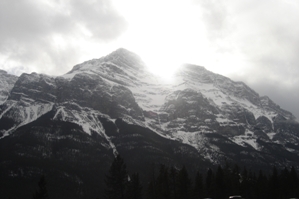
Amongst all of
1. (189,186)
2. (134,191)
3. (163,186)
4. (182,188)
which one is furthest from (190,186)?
(134,191)

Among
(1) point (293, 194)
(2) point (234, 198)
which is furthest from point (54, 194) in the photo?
(2) point (234, 198)

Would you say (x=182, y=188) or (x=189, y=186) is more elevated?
(x=189, y=186)

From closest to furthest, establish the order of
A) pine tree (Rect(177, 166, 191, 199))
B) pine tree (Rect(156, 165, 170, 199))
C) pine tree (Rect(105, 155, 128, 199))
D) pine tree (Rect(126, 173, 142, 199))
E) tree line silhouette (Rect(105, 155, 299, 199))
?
pine tree (Rect(105, 155, 128, 199))
tree line silhouette (Rect(105, 155, 299, 199))
pine tree (Rect(126, 173, 142, 199))
pine tree (Rect(156, 165, 170, 199))
pine tree (Rect(177, 166, 191, 199))

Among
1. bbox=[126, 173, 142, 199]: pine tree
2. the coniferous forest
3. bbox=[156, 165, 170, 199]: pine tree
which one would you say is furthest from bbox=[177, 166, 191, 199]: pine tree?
bbox=[126, 173, 142, 199]: pine tree

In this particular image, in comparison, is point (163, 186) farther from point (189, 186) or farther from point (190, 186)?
point (190, 186)

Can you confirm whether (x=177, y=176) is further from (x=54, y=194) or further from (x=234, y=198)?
(x=54, y=194)

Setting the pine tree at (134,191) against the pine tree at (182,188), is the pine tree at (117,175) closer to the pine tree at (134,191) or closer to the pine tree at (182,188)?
the pine tree at (134,191)

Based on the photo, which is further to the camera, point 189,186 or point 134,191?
point 189,186

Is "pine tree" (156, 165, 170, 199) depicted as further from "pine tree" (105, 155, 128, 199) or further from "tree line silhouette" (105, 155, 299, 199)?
"pine tree" (105, 155, 128, 199)

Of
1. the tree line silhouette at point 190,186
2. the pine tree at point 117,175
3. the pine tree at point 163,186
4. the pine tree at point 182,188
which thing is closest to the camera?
the pine tree at point 117,175

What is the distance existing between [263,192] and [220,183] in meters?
13.2

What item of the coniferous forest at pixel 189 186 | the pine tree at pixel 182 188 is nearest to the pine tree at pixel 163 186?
the coniferous forest at pixel 189 186

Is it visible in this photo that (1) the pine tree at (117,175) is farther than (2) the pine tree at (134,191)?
No

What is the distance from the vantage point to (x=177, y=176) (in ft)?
312
